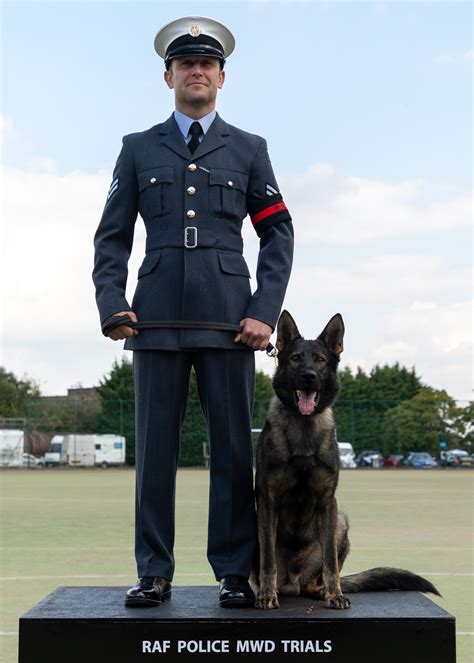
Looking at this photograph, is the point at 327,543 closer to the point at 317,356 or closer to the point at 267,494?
the point at 267,494

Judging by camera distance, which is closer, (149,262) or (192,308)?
Result: (192,308)

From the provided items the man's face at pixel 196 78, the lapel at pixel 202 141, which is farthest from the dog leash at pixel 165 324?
the man's face at pixel 196 78

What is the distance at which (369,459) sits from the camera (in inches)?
1780

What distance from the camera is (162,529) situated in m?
4.57

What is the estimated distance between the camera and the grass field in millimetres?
6840

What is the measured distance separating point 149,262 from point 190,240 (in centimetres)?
25

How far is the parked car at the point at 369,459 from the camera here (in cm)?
4494

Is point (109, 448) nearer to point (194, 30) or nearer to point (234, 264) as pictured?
point (234, 264)

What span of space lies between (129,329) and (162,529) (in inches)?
39.8

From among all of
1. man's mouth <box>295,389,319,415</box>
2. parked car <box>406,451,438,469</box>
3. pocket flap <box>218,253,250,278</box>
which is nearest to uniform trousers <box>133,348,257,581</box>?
man's mouth <box>295,389,319,415</box>

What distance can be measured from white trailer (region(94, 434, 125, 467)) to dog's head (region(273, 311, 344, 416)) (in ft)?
131

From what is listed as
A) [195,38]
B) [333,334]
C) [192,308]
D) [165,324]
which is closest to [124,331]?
[165,324]
